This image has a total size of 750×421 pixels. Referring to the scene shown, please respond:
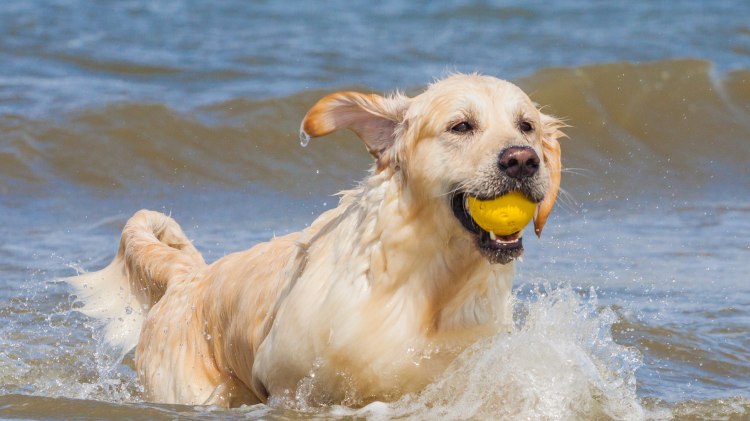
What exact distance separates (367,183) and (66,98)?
30.2 feet

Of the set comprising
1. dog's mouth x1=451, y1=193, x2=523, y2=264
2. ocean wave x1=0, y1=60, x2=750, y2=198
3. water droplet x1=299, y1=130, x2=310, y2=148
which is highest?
water droplet x1=299, y1=130, x2=310, y2=148

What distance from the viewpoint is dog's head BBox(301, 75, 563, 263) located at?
16.2ft

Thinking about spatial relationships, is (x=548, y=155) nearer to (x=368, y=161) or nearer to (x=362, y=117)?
(x=362, y=117)

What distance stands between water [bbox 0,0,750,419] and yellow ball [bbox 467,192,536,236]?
54 centimetres

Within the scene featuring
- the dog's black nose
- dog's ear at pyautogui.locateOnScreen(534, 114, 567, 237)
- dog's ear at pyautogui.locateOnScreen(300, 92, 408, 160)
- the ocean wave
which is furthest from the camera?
the ocean wave

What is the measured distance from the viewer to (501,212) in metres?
4.95

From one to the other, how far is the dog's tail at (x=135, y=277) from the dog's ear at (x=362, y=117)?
5.24 feet

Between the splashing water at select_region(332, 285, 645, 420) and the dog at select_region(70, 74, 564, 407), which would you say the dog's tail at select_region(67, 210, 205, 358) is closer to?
the dog at select_region(70, 74, 564, 407)

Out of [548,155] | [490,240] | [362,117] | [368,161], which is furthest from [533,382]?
[368,161]

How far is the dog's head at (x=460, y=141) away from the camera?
493 centimetres

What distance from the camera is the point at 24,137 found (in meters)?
12.5

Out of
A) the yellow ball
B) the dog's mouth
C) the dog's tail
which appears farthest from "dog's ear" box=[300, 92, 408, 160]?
the dog's tail

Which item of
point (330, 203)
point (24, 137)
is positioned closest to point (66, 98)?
point (24, 137)

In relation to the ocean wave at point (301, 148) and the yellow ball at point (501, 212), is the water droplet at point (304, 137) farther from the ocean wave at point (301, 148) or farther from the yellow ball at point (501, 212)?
the ocean wave at point (301, 148)
